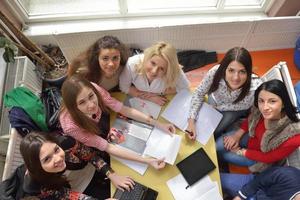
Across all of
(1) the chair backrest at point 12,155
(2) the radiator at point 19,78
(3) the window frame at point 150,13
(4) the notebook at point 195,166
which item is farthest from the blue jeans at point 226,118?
(2) the radiator at point 19,78

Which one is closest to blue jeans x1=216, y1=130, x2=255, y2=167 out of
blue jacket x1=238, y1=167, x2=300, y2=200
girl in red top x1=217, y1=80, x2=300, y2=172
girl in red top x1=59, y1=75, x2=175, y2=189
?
girl in red top x1=217, y1=80, x2=300, y2=172

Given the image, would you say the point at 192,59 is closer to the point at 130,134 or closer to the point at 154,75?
the point at 154,75

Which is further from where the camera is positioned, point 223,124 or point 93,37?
point 93,37

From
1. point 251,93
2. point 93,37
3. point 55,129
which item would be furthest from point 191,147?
point 93,37

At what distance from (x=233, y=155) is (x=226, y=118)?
267 mm

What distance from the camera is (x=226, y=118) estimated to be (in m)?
2.23

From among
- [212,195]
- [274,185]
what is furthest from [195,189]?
[274,185]

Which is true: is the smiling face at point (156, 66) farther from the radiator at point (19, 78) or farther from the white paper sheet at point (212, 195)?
the radiator at point (19, 78)

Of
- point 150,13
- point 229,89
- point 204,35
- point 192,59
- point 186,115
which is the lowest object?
point 186,115

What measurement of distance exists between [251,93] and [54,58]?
178cm

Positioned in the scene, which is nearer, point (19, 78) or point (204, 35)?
point (19, 78)

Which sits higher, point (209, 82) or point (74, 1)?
point (74, 1)

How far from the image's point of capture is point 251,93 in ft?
6.79

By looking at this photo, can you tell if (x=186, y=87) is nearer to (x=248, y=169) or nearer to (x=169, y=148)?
(x=169, y=148)
